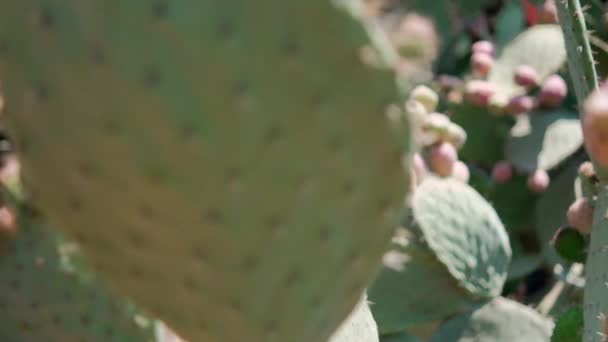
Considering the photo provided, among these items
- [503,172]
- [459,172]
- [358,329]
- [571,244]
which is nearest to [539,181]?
[503,172]

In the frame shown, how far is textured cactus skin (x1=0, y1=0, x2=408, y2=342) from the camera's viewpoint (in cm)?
58

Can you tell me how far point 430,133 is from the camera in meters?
1.66

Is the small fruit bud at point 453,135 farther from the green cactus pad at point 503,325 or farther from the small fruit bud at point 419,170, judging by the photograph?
the green cactus pad at point 503,325

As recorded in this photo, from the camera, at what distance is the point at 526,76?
81.2 inches

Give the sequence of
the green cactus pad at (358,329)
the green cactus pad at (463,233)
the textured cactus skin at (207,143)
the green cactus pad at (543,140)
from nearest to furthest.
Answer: the textured cactus skin at (207,143) → the green cactus pad at (358,329) → the green cactus pad at (463,233) → the green cactus pad at (543,140)

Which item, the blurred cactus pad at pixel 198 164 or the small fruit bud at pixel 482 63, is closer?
the blurred cactus pad at pixel 198 164

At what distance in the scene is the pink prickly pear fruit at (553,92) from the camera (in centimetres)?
205

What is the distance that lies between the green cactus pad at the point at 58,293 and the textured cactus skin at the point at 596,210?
513 mm

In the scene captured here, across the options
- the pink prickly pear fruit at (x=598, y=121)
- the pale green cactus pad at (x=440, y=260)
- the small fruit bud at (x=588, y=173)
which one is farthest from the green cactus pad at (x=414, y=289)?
the pink prickly pear fruit at (x=598, y=121)

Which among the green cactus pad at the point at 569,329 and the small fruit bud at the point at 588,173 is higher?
the small fruit bud at the point at 588,173

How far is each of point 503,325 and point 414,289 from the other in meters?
0.14

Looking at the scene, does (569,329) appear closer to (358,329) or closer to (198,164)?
(358,329)

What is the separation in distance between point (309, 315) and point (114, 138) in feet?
0.72

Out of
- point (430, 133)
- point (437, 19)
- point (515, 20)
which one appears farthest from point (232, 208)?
point (437, 19)
